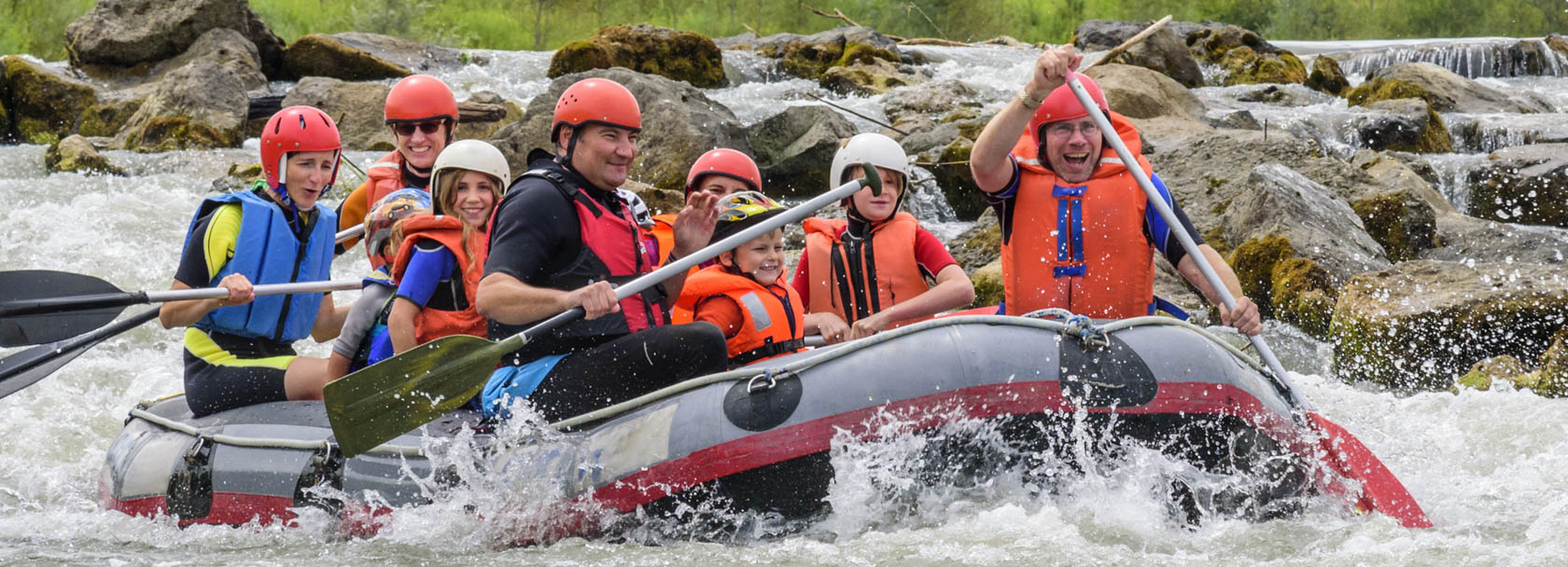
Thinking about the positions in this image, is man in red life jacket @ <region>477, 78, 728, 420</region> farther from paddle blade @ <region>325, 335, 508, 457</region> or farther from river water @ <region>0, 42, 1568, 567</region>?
river water @ <region>0, 42, 1568, 567</region>

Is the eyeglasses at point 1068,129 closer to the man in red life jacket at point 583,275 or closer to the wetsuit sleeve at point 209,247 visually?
the man in red life jacket at point 583,275

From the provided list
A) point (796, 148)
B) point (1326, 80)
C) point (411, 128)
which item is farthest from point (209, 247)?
point (1326, 80)

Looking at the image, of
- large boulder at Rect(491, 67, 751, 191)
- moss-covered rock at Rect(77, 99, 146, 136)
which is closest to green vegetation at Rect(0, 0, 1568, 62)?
moss-covered rock at Rect(77, 99, 146, 136)

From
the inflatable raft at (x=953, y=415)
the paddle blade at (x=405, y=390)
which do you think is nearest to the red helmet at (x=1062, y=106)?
the inflatable raft at (x=953, y=415)

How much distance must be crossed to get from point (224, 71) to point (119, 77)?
12.4 ft

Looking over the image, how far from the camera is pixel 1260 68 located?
2014 centimetres

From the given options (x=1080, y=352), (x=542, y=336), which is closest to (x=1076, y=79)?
(x=1080, y=352)

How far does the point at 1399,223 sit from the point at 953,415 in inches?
273

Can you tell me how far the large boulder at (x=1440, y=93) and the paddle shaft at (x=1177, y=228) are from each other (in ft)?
43.4

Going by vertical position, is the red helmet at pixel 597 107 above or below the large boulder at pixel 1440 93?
above

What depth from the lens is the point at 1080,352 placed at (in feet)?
12.7

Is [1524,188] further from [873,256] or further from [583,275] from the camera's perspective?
[583,275]

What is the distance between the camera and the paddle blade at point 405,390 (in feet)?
13.6

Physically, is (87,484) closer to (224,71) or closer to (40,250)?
(40,250)
